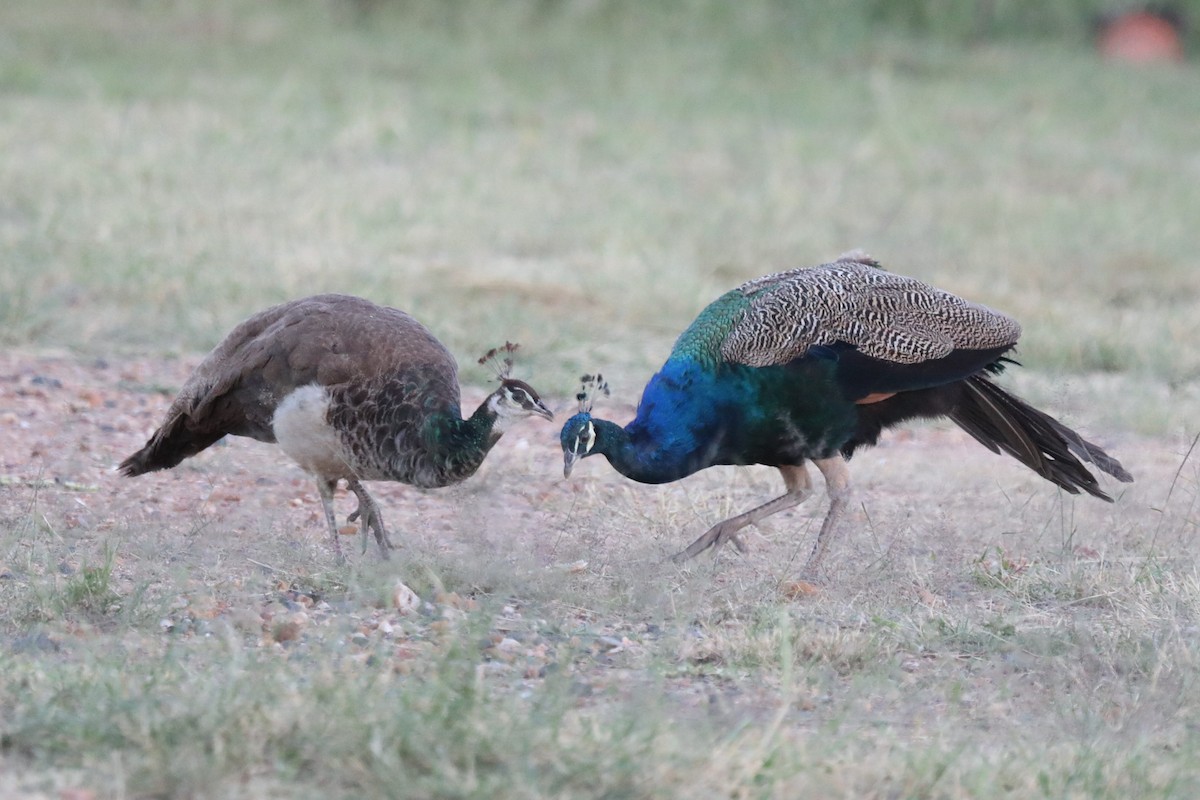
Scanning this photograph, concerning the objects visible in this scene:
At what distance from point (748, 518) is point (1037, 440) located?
36.8 inches

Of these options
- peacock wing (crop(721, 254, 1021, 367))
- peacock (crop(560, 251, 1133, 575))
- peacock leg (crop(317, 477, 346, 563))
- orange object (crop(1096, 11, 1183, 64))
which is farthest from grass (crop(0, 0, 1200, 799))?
orange object (crop(1096, 11, 1183, 64))

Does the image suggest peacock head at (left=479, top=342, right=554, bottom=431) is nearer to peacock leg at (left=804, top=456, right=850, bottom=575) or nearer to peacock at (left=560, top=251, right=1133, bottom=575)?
peacock at (left=560, top=251, right=1133, bottom=575)

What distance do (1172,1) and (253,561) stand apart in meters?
15.9

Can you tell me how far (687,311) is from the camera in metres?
7.81

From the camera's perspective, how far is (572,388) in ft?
21.6

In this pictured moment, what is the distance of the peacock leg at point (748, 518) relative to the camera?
461cm

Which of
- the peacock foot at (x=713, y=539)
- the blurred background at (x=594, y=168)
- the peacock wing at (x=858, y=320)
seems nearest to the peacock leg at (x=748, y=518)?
the peacock foot at (x=713, y=539)

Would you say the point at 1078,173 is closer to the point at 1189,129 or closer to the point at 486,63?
the point at 1189,129

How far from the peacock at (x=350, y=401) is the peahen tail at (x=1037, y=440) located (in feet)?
4.53

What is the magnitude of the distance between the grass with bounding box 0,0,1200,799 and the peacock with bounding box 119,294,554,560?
0.21 meters

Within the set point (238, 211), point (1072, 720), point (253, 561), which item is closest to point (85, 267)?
point (238, 211)

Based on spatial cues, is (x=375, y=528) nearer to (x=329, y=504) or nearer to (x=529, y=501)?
(x=329, y=504)

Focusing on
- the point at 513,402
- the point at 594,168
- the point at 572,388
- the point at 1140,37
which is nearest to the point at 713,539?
the point at 513,402

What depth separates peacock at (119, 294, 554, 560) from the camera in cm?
438
